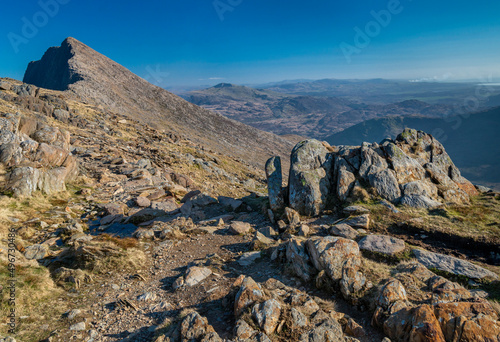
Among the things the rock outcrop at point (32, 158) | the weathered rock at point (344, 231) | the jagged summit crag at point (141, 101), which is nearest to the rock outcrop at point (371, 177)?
the weathered rock at point (344, 231)

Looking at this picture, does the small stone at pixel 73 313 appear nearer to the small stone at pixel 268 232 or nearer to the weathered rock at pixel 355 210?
the small stone at pixel 268 232

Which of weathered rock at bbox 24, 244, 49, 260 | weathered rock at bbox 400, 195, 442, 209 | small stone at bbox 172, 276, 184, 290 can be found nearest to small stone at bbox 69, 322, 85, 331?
small stone at bbox 172, 276, 184, 290

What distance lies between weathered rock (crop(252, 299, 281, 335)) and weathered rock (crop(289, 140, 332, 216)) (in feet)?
32.9

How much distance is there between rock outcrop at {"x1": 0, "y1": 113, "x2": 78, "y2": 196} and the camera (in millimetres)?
16688

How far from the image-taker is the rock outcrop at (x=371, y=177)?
16.8 m

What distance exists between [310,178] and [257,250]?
22.5 ft

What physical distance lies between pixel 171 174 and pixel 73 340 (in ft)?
71.1

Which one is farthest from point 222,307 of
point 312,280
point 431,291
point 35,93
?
point 35,93

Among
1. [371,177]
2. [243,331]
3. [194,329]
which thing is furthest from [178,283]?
[371,177]

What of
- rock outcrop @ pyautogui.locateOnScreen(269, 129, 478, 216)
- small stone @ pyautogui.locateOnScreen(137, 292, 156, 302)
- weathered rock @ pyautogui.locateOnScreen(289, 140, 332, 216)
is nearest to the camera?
small stone @ pyautogui.locateOnScreen(137, 292, 156, 302)

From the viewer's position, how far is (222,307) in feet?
29.3

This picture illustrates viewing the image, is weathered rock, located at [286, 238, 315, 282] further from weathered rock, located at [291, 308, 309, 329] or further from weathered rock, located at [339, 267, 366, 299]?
weathered rock, located at [291, 308, 309, 329]

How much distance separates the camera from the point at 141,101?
83.6m

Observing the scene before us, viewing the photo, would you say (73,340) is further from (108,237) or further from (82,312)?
(108,237)
